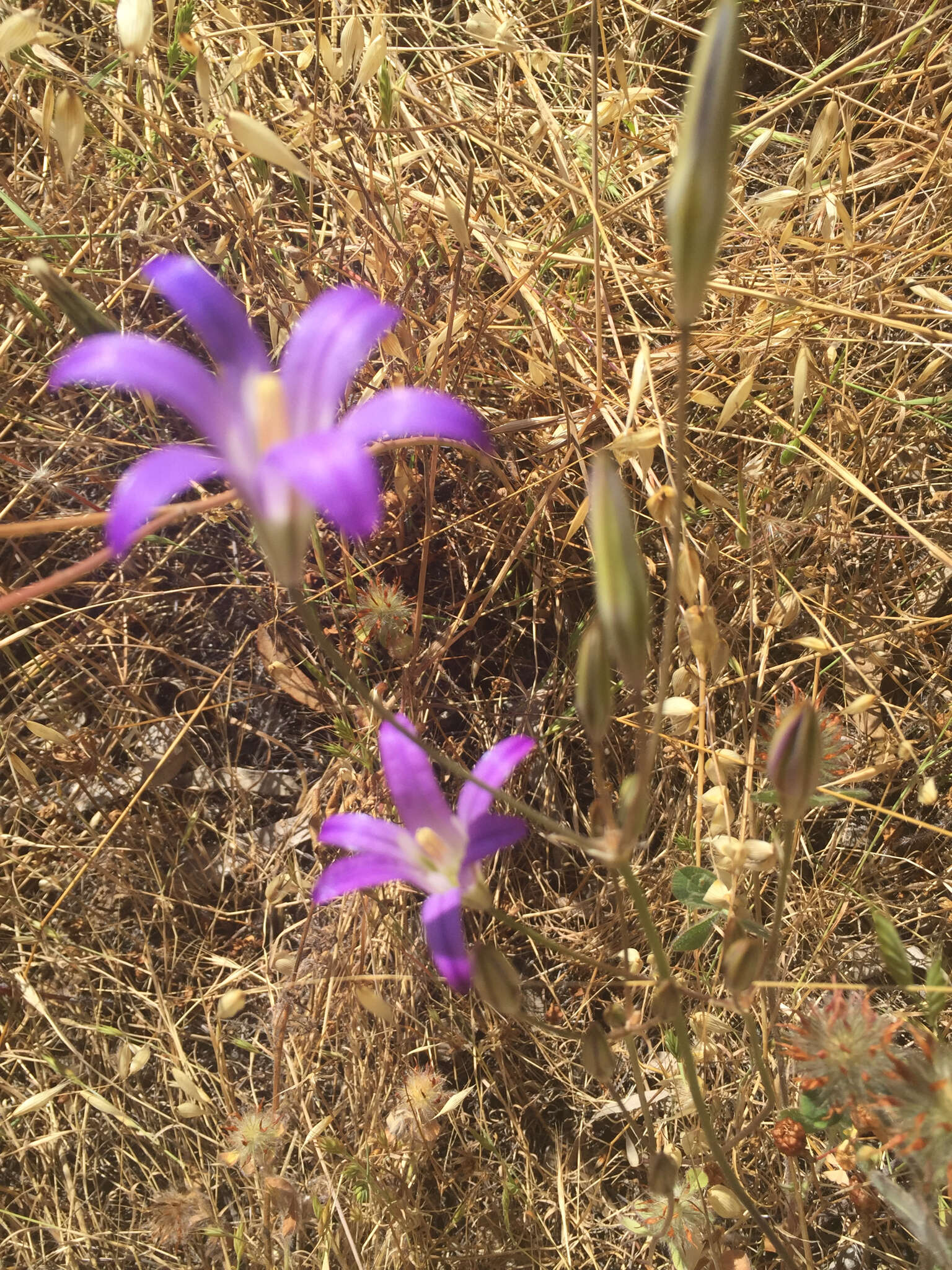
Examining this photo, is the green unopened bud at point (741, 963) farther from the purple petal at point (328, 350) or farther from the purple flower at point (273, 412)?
the purple petal at point (328, 350)

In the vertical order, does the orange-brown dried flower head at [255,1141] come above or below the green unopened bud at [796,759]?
below

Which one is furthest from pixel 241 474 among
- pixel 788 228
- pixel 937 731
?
pixel 937 731

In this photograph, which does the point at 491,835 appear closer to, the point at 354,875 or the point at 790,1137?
the point at 354,875

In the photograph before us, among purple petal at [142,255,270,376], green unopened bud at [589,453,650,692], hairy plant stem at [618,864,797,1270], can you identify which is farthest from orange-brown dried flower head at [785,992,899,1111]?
purple petal at [142,255,270,376]

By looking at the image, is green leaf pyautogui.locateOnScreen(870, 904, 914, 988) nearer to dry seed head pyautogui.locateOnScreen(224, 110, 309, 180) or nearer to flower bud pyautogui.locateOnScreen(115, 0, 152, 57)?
dry seed head pyautogui.locateOnScreen(224, 110, 309, 180)

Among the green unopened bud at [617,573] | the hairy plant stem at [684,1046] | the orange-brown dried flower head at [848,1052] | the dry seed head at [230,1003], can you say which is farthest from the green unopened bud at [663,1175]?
the dry seed head at [230,1003]

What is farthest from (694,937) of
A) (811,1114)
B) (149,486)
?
(149,486)
